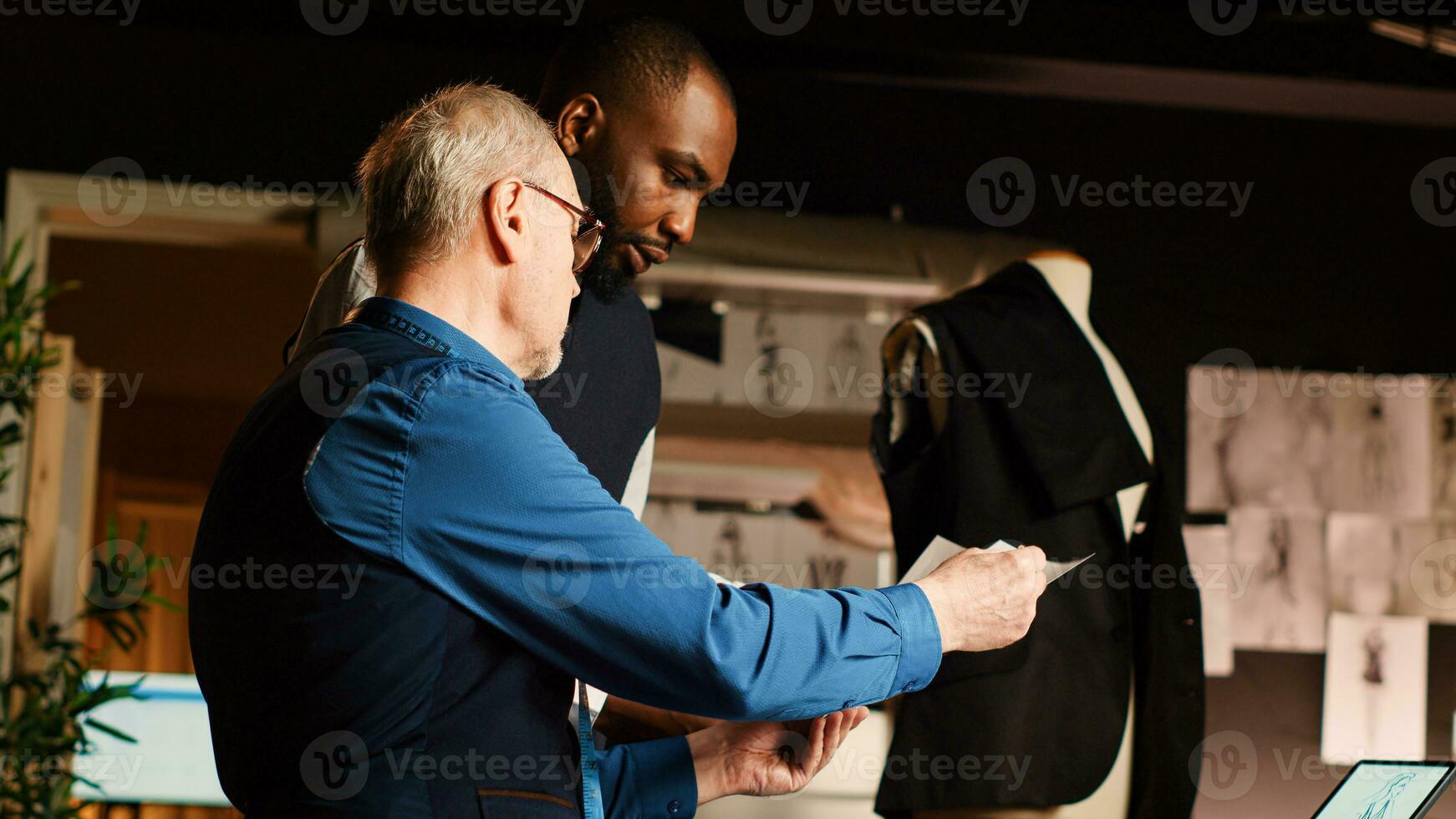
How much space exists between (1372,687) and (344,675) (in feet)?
12.0

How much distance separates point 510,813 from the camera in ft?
3.82

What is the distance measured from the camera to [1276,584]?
400 cm

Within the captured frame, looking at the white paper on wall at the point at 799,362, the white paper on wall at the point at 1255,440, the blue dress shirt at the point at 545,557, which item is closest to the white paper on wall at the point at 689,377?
the white paper on wall at the point at 799,362

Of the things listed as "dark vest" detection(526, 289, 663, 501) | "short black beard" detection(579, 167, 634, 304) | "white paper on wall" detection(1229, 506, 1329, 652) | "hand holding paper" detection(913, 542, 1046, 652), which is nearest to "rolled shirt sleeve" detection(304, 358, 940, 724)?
"hand holding paper" detection(913, 542, 1046, 652)

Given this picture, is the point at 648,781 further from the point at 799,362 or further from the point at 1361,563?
the point at 1361,563

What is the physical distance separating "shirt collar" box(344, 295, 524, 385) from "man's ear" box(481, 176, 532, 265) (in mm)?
90

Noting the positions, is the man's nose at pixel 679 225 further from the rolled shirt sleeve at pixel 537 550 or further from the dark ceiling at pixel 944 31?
the dark ceiling at pixel 944 31

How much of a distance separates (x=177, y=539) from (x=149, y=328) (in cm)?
173

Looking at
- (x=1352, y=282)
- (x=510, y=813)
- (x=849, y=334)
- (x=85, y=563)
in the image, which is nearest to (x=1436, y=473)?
(x=1352, y=282)

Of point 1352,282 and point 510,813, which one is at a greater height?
point 1352,282

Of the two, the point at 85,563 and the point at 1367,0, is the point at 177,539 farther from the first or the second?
the point at 1367,0

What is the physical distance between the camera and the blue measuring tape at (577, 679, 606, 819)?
4.22 feet

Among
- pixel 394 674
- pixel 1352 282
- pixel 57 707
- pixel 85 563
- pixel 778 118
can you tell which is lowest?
pixel 394 674

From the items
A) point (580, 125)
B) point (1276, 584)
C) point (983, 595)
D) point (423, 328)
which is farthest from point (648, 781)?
point (1276, 584)
